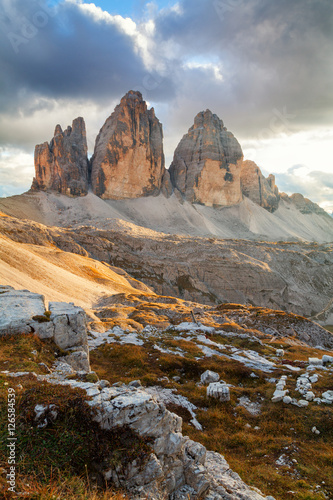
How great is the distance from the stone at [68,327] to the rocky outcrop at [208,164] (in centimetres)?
17355

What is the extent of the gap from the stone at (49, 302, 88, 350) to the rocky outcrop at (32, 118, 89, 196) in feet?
504

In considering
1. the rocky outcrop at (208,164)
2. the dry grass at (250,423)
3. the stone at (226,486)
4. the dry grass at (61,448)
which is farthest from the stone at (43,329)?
the rocky outcrop at (208,164)

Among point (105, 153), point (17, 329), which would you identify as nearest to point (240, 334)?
point (17, 329)

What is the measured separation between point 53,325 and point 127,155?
162 metres

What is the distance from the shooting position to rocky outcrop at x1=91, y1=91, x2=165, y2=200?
160 meters

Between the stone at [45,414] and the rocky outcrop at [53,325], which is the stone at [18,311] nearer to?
the rocky outcrop at [53,325]

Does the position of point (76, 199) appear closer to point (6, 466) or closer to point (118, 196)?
point (118, 196)

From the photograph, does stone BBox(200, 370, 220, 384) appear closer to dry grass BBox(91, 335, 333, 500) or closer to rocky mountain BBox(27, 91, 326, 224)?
dry grass BBox(91, 335, 333, 500)

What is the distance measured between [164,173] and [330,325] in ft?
458

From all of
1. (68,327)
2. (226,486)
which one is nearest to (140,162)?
(68,327)

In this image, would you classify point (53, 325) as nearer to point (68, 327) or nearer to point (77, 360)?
point (68, 327)

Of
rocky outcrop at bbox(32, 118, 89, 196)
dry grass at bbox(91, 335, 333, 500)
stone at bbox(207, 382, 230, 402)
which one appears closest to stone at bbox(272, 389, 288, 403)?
dry grass at bbox(91, 335, 333, 500)

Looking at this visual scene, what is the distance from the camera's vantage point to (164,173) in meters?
185

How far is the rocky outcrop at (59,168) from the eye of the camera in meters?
155
